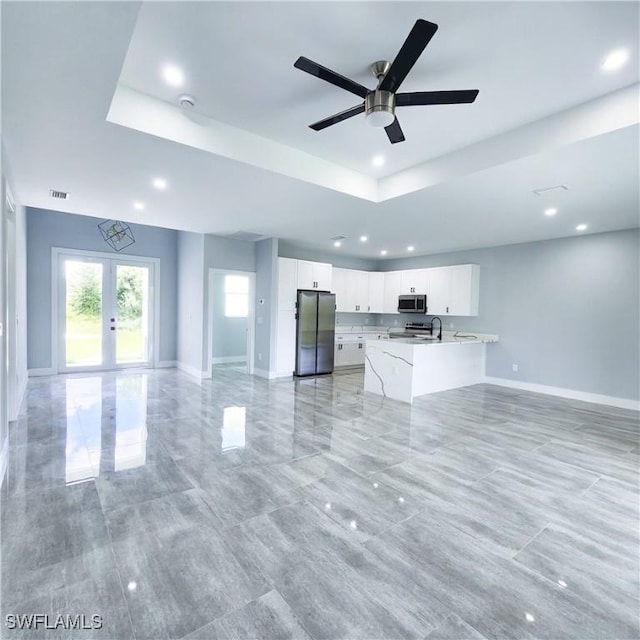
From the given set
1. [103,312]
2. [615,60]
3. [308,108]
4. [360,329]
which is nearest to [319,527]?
[308,108]

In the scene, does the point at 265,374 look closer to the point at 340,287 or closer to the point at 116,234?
the point at 340,287

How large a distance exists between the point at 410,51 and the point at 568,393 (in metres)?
6.13

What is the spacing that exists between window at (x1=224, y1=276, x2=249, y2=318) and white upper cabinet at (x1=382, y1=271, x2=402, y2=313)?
3462 millimetres

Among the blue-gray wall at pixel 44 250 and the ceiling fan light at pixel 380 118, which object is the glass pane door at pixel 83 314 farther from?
the ceiling fan light at pixel 380 118

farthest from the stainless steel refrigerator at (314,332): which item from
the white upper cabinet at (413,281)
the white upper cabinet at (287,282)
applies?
the white upper cabinet at (413,281)

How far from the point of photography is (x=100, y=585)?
174cm

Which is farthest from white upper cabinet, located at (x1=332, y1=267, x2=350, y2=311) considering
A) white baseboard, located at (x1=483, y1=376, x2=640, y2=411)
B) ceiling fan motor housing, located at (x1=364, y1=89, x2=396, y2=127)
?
ceiling fan motor housing, located at (x1=364, y1=89, x2=396, y2=127)

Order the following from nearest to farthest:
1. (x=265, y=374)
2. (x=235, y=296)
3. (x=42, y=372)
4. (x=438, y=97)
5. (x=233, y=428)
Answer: (x=438, y=97) < (x=233, y=428) < (x=42, y=372) < (x=265, y=374) < (x=235, y=296)

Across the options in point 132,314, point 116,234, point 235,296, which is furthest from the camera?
point 235,296

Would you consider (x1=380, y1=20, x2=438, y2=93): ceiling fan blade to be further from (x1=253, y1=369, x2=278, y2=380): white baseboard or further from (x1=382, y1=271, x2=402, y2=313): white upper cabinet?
(x1=382, y1=271, x2=402, y2=313): white upper cabinet

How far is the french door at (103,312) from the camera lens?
22.3ft

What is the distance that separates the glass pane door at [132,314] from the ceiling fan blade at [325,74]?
6.64m

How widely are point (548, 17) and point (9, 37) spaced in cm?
292

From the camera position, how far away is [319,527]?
224 centimetres
